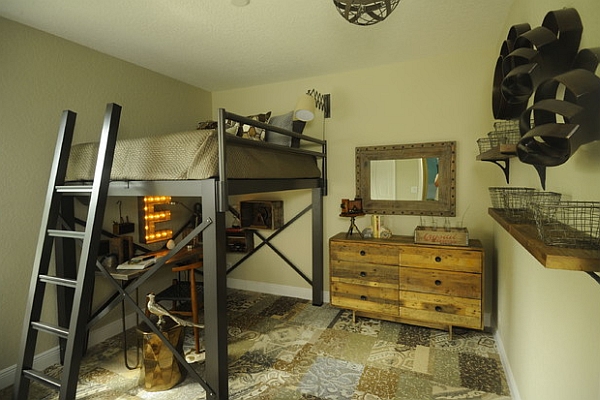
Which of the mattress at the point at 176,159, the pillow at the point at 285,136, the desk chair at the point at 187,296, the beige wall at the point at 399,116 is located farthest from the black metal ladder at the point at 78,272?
the beige wall at the point at 399,116

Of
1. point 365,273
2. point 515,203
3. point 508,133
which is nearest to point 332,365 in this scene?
point 365,273

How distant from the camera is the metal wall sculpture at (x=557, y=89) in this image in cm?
80

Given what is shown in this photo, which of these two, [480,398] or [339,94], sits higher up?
[339,94]

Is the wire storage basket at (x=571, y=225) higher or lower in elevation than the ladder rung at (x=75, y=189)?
lower

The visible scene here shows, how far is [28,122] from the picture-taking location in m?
2.17

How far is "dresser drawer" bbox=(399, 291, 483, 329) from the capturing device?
2.45 m

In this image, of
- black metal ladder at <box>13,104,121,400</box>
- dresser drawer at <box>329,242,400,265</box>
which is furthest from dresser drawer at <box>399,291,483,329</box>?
black metal ladder at <box>13,104,121,400</box>

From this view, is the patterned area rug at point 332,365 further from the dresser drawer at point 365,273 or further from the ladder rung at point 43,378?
the dresser drawer at point 365,273

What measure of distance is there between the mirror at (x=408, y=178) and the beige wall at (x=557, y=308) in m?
0.85

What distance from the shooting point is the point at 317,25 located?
7.32ft

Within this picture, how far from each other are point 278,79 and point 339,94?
0.69 metres

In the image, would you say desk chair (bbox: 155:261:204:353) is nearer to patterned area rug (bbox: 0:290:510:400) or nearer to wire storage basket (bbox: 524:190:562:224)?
patterned area rug (bbox: 0:290:510:400)

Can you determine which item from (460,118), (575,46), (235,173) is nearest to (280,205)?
(235,173)

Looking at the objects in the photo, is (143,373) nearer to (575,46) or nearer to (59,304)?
(59,304)
